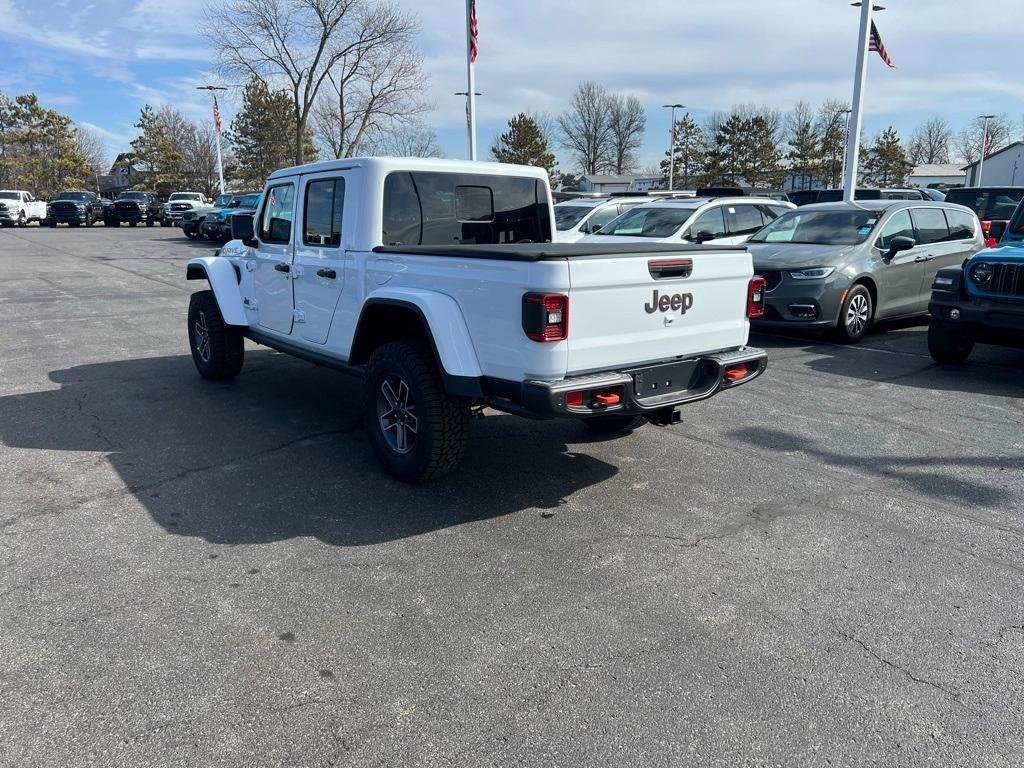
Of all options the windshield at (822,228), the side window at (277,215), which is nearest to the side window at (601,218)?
the windshield at (822,228)

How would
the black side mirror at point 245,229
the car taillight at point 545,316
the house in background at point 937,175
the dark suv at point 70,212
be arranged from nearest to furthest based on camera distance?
the car taillight at point 545,316 → the black side mirror at point 245,229 → the dark suv at point 70,212 → the house in background at point 937,175

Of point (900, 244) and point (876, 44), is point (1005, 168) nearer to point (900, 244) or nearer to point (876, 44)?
point (876, 44)

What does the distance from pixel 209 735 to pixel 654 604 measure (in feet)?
6.07

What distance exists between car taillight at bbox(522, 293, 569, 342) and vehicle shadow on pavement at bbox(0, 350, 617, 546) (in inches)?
45.6

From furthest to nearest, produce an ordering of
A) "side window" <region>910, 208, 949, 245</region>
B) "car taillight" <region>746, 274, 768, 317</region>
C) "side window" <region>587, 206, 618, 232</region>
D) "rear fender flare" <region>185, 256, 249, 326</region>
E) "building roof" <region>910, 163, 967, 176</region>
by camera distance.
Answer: "building roof" <region>910, 163, 967, 176</region>
"side window" <region>587, 206, 618, 232</region>
"side window" <region>910, 208, 949, 245</region>
"rear fender flare" <region>185, 256, 249, 326</region>
"car taillight" <region>746, 274, 768, 317</region>

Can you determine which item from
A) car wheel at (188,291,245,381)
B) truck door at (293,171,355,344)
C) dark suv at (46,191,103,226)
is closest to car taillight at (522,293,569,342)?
truck door at (293,171,355,344)

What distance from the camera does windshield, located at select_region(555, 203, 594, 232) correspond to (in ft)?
48.2

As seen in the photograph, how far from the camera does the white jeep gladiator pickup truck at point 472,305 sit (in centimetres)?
395

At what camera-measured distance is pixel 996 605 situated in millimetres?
3418

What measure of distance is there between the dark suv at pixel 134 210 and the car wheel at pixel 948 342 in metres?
39.8

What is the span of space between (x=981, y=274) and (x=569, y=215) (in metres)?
8.69

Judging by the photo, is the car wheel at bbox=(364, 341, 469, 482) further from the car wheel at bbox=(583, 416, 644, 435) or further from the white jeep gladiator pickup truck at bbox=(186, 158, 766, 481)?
the car wheel at bbox=(583, 416, 644, 435)

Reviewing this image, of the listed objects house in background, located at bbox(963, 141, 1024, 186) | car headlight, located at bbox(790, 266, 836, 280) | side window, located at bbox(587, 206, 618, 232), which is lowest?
car headlight, located at bbox(790, 266, 836, 280)

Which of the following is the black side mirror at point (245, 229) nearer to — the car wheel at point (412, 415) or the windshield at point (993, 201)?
the car wheel at point (412, 415)
